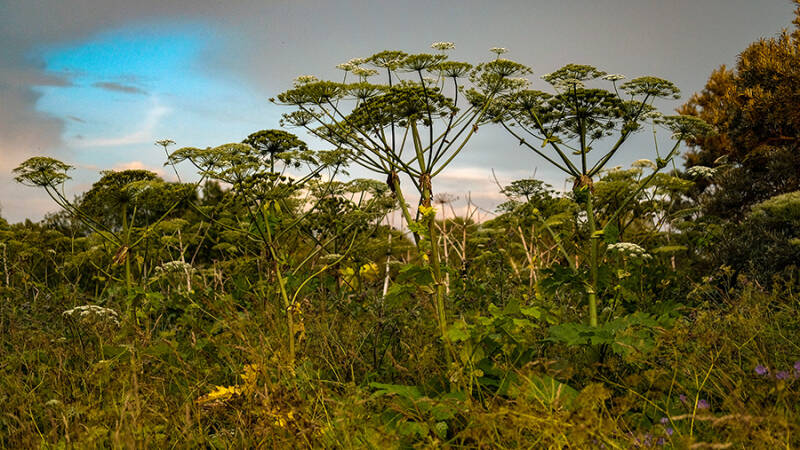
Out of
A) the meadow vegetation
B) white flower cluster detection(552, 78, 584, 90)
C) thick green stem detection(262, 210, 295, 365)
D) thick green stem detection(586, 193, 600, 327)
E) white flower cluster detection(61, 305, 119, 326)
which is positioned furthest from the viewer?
white flower cluster detection(61, 305, 119, 326)

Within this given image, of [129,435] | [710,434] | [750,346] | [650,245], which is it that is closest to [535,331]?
[750,346]

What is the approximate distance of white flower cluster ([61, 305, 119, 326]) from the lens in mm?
6086

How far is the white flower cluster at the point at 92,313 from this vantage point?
6.09 meters

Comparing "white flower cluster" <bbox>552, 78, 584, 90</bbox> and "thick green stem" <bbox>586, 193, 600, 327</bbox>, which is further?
"white flower cluster" <bbox>552, 78, 584, 90</bbox>

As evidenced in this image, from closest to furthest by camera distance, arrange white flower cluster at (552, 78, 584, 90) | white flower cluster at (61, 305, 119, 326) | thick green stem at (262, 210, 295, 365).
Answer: thick green stem at (262, 210, 295, 365)
white flower cluster at (552, 78, 584, 90)
white flower cluster at (61, 305, 119, 326)

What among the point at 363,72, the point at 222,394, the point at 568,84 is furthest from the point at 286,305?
the point at 568,84

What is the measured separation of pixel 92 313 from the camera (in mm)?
6254

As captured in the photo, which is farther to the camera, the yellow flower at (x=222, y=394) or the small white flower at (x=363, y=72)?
the small white flower at (x=363, y=72)

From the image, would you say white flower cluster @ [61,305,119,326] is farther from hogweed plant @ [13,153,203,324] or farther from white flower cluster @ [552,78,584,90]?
white flower cluster @ [552,78,584,90]

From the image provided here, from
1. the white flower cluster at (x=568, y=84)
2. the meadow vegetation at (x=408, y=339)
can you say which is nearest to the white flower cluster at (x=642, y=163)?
the meadow vegetation at (x=408, y=339)

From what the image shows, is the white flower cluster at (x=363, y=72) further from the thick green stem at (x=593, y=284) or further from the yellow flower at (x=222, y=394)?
the yellow flower at (x=222, y=394)

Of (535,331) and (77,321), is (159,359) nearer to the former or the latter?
(77,321)

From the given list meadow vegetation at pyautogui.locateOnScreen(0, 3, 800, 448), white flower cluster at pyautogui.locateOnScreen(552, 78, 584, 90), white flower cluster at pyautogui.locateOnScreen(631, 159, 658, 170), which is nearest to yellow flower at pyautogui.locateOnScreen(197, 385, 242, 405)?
meadow vegetation at pyautogui.locateOnScreen(0, 3, 800, 448)

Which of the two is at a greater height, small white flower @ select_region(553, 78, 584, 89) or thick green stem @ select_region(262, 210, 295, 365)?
small white flower @ select_region(553, 78, 584, 89)
